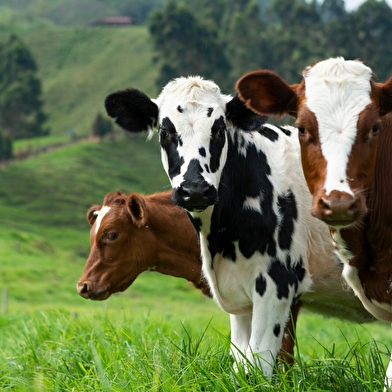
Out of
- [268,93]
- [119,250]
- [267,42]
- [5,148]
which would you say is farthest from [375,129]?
[267,42]

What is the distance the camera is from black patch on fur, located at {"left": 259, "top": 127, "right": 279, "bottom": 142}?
272 inches

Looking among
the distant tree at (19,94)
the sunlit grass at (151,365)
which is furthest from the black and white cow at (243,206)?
the distant tree at (19,94)

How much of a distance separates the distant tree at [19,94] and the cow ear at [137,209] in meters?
71.7

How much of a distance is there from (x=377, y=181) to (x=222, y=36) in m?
79.3

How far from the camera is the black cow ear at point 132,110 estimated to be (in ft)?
22.1

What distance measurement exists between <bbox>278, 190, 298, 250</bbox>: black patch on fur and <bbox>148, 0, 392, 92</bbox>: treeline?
68.1 m

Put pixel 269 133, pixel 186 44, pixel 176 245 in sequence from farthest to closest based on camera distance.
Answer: pixel 186 44 → pixel 176 245 → pixel 269 133

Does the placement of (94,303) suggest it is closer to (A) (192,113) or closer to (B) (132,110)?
(B) (132,110)

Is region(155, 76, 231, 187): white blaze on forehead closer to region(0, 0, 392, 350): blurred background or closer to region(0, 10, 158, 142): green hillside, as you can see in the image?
region(0, 0, 392, 350): blurred background

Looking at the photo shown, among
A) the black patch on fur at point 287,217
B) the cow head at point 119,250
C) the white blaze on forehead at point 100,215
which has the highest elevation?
the black patch on fur at point 287,217

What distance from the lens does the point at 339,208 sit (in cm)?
454

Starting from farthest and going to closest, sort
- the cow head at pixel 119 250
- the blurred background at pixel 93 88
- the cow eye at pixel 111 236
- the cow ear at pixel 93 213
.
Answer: the blurred background at pixel 93 88 < the cow ear at pixel 93 213 < the cow eye at pixel 111 236 < the cow head at pixel 119 250

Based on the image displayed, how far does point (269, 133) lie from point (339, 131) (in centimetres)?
214

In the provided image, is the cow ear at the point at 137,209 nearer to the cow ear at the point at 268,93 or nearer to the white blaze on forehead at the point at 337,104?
the cow ear at the point at 268,93
